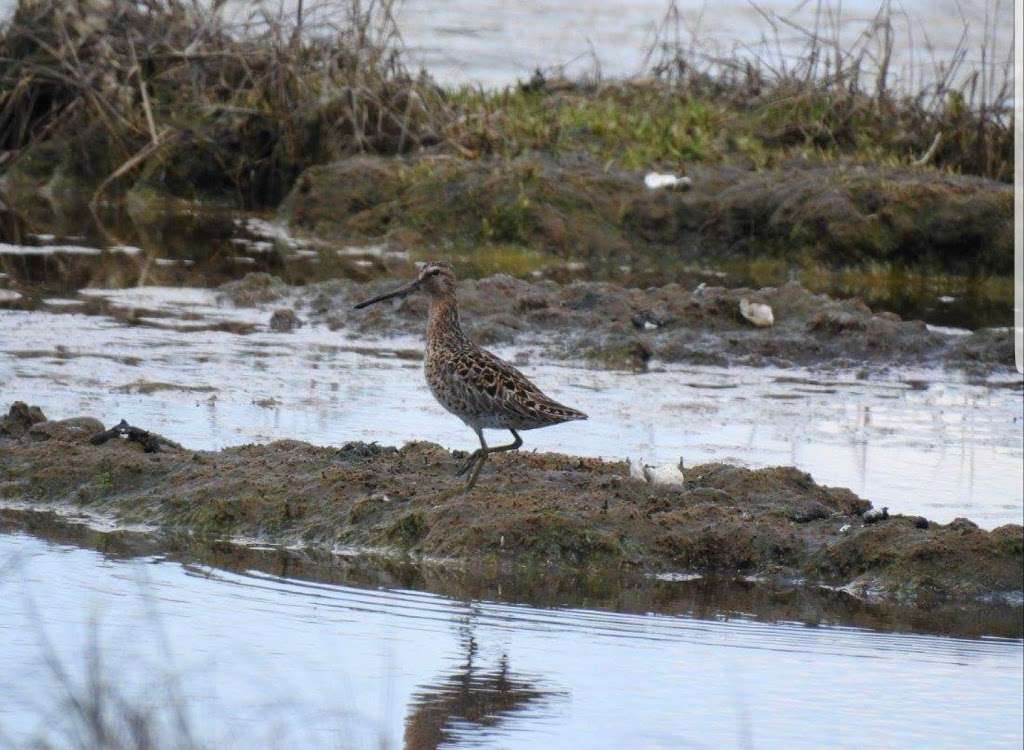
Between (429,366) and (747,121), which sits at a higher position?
(747,121)

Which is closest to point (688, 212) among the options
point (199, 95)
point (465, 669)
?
point (199, 95)

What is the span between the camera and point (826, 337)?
1204 centimetres

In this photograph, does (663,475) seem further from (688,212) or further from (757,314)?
(688,212)

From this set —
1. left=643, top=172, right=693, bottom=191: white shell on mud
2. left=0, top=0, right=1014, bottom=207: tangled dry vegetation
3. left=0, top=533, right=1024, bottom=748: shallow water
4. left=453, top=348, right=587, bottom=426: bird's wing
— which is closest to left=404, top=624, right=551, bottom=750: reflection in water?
left=0, top=533, right=1024, bottom=748: shallow water

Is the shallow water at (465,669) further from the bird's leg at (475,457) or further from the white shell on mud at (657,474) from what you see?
the white shell on mud at (657,474)

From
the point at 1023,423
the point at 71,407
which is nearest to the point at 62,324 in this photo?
the point at 71,407

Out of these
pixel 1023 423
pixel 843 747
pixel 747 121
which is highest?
pixel 747 121

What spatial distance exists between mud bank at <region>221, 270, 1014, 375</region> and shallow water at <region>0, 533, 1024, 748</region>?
4938 mm

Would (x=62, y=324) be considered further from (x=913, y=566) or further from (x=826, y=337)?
(x=913, y=566)

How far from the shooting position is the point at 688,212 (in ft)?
50.6

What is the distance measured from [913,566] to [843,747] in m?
1.81

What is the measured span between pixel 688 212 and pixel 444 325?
721 cm

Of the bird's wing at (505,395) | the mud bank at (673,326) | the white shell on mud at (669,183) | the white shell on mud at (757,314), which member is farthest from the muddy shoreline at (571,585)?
the white shell on mud at (669,183)

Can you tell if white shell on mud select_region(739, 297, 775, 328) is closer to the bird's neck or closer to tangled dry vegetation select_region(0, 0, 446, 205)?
the bird's neck
